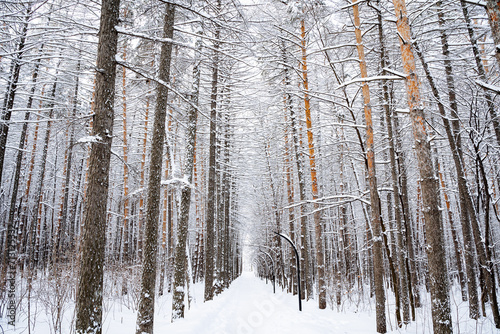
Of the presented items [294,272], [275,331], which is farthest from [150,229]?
[294,272]

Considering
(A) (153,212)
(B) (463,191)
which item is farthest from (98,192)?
(B) (463,191)

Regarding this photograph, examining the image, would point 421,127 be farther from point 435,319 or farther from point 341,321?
point 341,321

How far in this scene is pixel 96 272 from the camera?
3.94 metres

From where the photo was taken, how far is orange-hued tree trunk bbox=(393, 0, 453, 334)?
3.99 metres

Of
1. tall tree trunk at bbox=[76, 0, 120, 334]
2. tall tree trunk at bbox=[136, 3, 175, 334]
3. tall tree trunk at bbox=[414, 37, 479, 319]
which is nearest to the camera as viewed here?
tall tree trunk at bbox=[76, 0, 120, 334]

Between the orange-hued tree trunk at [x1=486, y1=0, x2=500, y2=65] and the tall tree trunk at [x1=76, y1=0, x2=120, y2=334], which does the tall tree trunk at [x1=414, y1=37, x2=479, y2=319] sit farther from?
the tall tree trunk at [x1=76, y1=0, x2=120, y2=334]

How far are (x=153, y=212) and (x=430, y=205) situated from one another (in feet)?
17.7

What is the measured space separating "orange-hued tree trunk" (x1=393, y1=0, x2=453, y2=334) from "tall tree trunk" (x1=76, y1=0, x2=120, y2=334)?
5105mm

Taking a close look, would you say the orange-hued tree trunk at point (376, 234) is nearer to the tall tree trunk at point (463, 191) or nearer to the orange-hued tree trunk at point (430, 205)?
the tall tree trunk at point (463, 191)

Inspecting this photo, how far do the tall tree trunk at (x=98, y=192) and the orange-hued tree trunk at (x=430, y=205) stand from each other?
16.7 feet

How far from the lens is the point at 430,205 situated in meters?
4.23

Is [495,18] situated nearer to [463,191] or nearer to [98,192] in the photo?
[98,192]

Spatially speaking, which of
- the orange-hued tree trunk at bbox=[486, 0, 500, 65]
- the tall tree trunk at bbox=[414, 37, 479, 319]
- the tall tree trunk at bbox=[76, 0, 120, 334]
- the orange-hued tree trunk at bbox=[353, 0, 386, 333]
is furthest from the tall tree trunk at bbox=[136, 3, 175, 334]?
the tall tree trunk at bbox=[414, 37, 479, 319]

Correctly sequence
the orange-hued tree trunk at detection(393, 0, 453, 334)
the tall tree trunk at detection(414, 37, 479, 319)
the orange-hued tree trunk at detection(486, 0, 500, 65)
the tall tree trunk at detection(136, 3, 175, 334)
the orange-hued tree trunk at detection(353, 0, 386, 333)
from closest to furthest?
the orange-hued tree trunk at detection(486, 0, 500, 65)
the orange-hued tree trunk at detection(393, 0, 453, 334)
the tall tree trunk at detection(136, 3, 175, 334)
the orange-hued tree trunk at detection(353, 0, 386, 333)
the tall tree trunk at detection(414, 37, 479, 319)
